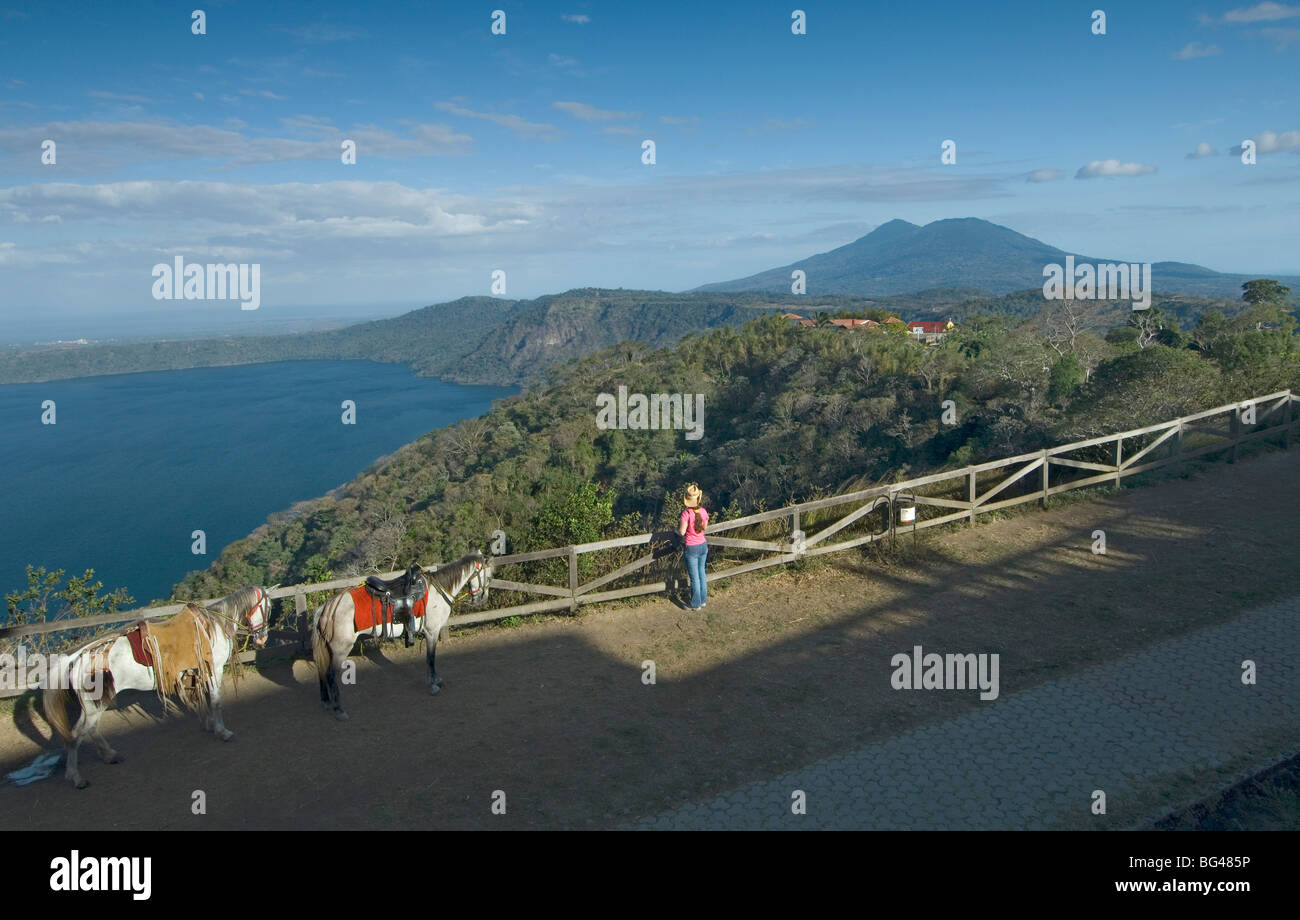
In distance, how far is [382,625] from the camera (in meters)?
6.21

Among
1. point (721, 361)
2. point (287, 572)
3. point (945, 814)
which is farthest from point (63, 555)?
point (945, 814)

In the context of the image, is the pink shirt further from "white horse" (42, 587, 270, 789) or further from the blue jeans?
"white horse" (42, 587, 270, 789)

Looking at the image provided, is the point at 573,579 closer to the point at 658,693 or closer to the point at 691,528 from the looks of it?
the point at 691,528

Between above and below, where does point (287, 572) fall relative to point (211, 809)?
below

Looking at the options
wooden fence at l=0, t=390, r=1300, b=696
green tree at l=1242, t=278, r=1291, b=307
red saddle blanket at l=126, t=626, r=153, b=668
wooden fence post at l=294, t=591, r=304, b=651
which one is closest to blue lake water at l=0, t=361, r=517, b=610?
wooden fence post at l=294, t=591, r=304, b=651

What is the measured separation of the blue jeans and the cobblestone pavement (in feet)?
7.07

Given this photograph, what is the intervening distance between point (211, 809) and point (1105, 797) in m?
5.83

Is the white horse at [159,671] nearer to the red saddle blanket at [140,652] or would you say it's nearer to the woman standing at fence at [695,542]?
the red saddle blanket at [140,652]

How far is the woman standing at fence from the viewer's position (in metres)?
7.81

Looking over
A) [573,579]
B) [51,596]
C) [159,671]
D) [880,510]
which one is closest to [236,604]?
[159,671]

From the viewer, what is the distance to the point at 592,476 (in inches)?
1640

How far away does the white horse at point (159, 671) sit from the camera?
17.1ft

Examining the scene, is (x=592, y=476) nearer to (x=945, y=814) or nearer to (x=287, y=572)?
(x=287, y=572)
